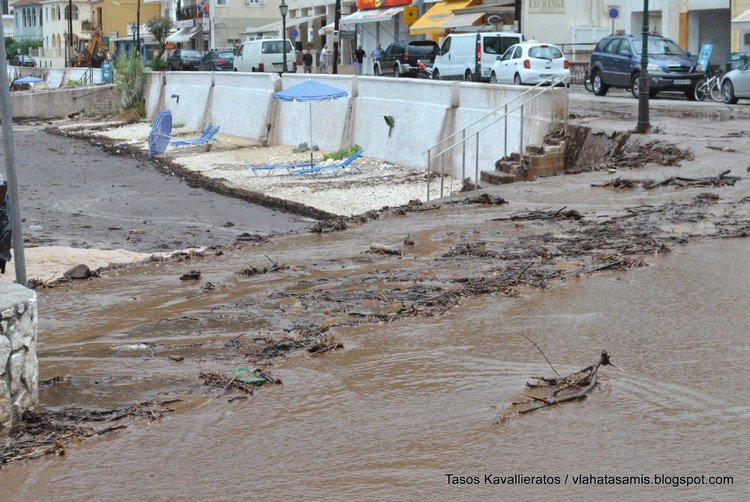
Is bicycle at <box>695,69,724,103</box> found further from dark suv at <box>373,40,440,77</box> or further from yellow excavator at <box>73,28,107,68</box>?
yellow excavator at <box>73,28,107,68</box>

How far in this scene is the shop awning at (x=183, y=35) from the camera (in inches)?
3093

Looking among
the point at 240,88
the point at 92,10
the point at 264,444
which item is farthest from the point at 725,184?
the point at 92,10

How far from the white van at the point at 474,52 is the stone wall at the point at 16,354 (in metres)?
31.2

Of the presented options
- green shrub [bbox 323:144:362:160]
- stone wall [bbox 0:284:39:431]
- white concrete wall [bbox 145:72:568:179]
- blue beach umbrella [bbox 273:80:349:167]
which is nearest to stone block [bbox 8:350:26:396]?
stone wall [bbox 0:284:39:431]

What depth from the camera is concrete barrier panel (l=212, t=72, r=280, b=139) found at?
32.7m

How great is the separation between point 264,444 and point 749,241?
6.48 metres

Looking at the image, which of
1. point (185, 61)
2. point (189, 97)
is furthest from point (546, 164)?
point (185, 61)

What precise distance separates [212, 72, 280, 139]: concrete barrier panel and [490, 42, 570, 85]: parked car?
266 inches

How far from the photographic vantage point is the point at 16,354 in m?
5.74

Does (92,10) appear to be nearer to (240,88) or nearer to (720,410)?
(240,88)

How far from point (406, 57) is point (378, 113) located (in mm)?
16503

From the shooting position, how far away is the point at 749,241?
10633 mm

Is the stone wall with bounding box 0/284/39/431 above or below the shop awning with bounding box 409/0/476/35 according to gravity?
below

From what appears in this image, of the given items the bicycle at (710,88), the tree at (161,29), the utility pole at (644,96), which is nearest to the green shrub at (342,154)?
the utility pole at (644,96)
